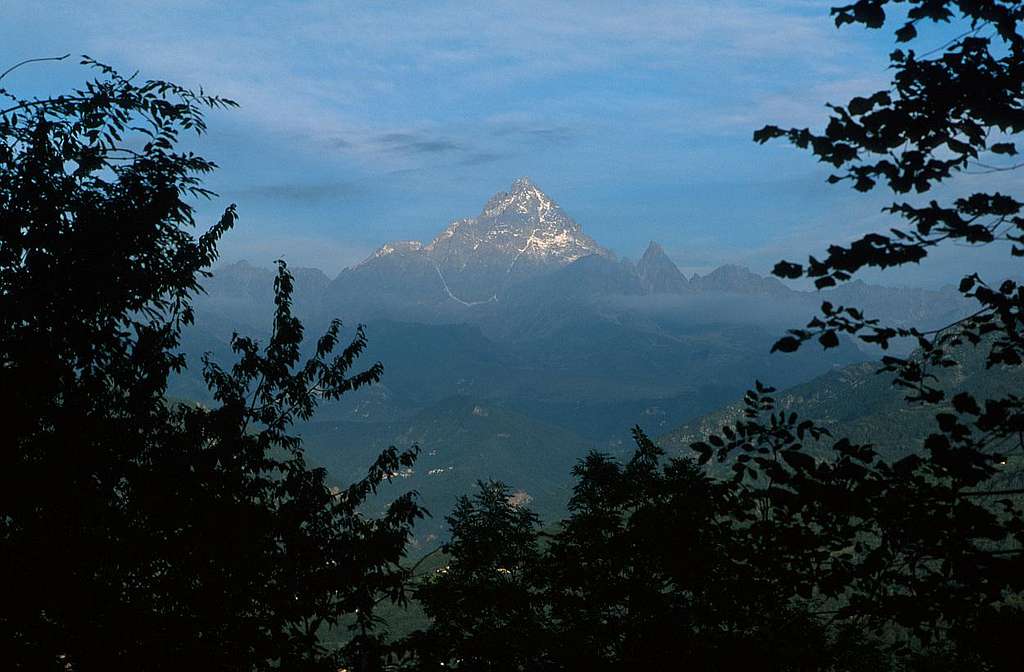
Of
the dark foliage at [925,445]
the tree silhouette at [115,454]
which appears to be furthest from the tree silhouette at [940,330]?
the tree silhouette at [115,454]

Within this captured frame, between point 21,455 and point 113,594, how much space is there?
2140 mm

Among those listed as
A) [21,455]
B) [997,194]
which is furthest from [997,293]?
[21,455]

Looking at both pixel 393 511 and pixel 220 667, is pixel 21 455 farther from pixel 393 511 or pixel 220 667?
pixel 393 511

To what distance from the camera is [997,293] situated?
18.6ft

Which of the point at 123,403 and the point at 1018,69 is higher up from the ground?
the point at 1018,69

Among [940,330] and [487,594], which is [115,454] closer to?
[940,330]

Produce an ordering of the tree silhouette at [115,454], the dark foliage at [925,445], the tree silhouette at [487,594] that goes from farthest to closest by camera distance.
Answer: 1. the tree silhouette at [487,594]
2. the tree silhouette at [115,454]
3. the dark foliage at [925,445]

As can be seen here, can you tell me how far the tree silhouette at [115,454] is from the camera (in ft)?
32.3

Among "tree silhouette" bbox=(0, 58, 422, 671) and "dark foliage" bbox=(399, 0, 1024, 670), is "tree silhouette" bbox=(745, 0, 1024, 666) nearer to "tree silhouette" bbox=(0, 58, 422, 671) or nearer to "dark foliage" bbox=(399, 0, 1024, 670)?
"dark foliage" bbox=(399, 0, 1024, 670)

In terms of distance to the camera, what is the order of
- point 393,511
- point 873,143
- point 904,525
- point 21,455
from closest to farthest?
point 904,525
point 873,143
point 21,455
point 393,511

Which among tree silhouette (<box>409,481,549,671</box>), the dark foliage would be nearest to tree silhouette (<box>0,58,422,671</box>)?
tree silhouette (<box>409,481,549,671</box>)

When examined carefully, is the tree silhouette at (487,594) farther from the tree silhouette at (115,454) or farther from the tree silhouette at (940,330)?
the tree silhouette at (940,330)

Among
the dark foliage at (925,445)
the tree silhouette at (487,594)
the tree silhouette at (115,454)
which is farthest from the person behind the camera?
the tree silhouette at (487,594)

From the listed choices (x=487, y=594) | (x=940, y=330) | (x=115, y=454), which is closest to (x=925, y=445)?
(x=940, y=330)
